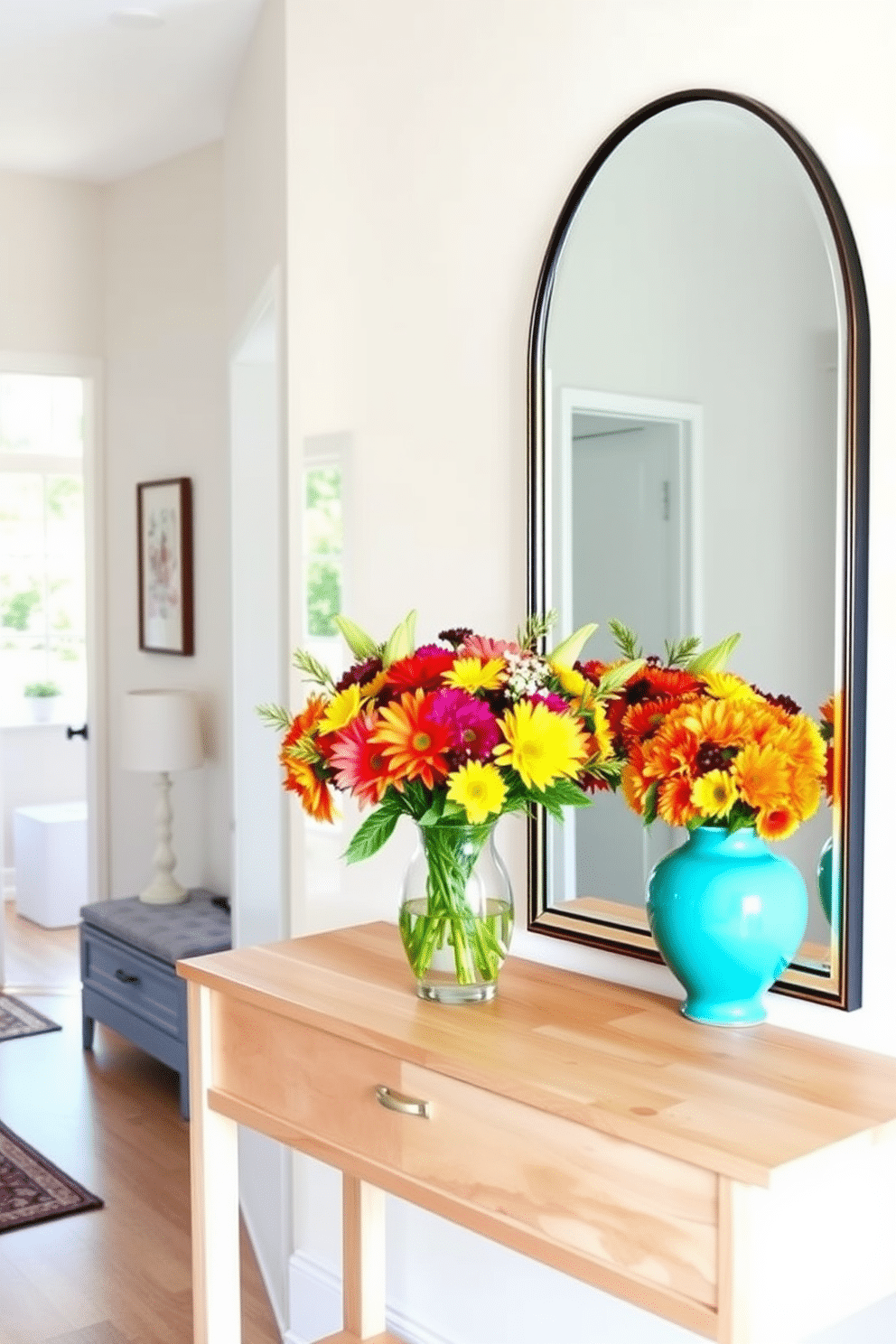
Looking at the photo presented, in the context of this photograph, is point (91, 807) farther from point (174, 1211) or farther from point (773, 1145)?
point (773, 1145)

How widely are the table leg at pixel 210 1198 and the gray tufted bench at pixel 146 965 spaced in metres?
1.81

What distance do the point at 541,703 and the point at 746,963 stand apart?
391 millimetres

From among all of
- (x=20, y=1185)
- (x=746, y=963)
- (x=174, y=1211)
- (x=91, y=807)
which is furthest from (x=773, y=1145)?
(x=91, y=807)

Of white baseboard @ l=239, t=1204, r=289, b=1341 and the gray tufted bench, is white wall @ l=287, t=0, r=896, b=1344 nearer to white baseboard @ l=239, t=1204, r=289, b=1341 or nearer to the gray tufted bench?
white baseboard @ l=239, t=1204, r=289, b=1341

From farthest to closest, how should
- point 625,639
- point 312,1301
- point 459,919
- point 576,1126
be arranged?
point 312,1301
point 625,639
point 459,919
point 576,1126

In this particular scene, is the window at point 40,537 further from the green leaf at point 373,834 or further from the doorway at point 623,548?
the green leaf at point 373,834

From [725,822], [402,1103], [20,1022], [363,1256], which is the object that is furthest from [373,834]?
[20,1022]

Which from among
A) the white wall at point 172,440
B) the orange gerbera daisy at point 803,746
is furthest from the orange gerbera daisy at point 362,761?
the white wall at point 172,440

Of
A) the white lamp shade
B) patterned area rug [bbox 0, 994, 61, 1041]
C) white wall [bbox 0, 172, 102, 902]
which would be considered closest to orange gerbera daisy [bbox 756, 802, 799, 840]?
the white lamp shade

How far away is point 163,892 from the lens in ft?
15.0

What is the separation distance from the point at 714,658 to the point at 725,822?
23 centimetres

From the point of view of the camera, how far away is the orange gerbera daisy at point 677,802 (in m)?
1.71

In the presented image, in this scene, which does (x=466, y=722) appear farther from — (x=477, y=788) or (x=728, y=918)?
(x=728, y=918)

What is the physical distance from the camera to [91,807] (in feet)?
17.4
